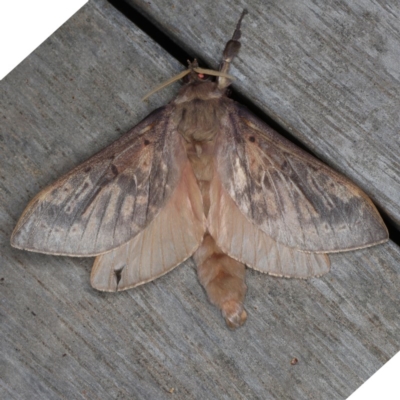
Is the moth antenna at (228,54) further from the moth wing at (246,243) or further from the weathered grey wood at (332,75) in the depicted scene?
the moth wing at (246,243)

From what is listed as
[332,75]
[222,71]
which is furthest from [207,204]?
[332,75]

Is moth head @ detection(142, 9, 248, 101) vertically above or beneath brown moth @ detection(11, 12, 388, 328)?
above

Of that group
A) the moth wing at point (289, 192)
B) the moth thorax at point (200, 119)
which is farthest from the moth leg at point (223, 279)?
the moth thorax at point (200, 119)

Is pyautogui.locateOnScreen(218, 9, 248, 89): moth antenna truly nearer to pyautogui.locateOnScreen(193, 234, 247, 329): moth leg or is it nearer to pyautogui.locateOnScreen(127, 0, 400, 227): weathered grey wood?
pyautogui.locateOnScreen(127, 0, 400, 227): weathered grey wood

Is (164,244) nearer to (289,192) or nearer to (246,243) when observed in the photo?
(246,243)

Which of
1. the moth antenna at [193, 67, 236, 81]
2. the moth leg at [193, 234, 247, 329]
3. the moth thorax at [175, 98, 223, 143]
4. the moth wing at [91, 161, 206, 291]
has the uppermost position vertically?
the moth antenna at [193, 67, 236, 81]

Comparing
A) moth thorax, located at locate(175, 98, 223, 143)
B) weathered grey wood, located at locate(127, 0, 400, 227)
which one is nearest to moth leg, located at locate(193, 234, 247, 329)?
moth thorax, located at locate(175, 98, 223, 143)

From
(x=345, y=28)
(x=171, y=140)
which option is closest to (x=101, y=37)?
(x=171, y=140)

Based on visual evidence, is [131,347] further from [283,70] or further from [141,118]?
[283,70]
